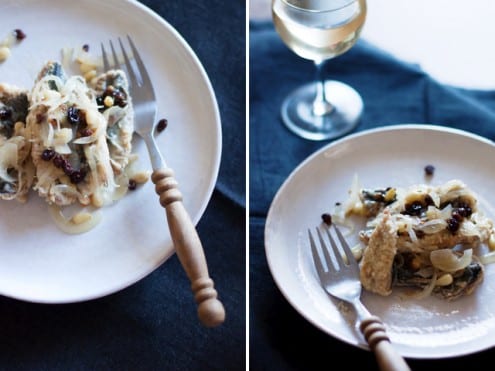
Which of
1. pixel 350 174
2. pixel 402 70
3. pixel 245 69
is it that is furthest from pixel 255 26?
pixel 350 174

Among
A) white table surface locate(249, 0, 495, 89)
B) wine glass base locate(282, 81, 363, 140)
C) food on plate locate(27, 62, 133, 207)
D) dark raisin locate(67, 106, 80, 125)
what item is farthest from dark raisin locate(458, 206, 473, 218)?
dark raisin locate(67, 106, 80, 125)

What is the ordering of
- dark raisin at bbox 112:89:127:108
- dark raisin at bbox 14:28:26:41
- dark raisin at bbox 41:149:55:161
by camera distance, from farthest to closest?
dark raisin at bbox 14:28:26:41 → dark raisin at bbox 112:89:127:108 → dark raisin at bbox 41:149:55:161

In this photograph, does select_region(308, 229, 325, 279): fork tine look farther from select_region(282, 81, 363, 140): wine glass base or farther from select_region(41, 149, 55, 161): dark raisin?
select_region(41, 149, 55, 161): dark raisin

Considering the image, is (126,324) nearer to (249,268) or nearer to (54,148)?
(249,268)

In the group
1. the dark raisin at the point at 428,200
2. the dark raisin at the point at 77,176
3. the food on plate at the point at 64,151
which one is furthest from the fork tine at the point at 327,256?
the dark raisin at the point at 77,176

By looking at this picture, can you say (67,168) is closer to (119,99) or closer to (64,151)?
Answer: (64,151)

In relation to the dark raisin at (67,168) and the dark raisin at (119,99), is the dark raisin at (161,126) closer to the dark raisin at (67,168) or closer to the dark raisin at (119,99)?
the dark raisin at (119,99)
